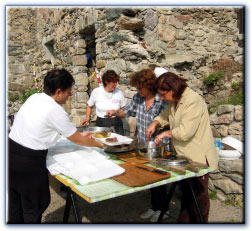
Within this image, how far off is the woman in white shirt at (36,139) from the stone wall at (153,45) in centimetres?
231

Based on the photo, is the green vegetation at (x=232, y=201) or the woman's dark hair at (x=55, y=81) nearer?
the woman's dark hair at (x=55, y=81)

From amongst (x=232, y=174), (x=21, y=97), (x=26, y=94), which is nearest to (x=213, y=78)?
(x=232, y=174)

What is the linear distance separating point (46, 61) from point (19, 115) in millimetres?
6610

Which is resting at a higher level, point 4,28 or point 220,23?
point 220,23

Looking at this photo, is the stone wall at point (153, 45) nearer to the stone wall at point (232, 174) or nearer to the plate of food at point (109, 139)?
the stone wall at point (232, 174)

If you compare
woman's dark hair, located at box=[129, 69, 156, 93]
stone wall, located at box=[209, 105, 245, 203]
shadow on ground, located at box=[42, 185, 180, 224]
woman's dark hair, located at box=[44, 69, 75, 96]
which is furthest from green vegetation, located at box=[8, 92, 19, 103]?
woman's dark hair, located at box=[44, 69, 75, 96]

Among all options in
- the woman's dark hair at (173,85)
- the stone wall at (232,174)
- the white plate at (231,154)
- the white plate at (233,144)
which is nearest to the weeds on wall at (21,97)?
the stone wall at (232,174)

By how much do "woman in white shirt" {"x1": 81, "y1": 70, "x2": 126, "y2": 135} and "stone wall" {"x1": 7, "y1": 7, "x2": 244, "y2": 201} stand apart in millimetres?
415

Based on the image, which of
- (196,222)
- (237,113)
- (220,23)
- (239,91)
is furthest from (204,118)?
(220,23)

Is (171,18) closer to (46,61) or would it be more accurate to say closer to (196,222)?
(196,222)

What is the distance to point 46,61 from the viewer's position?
8.24m

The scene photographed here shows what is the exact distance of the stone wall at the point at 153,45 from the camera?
14.2ft

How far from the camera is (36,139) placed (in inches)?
80.0

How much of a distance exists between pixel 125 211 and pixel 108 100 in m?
1.65
